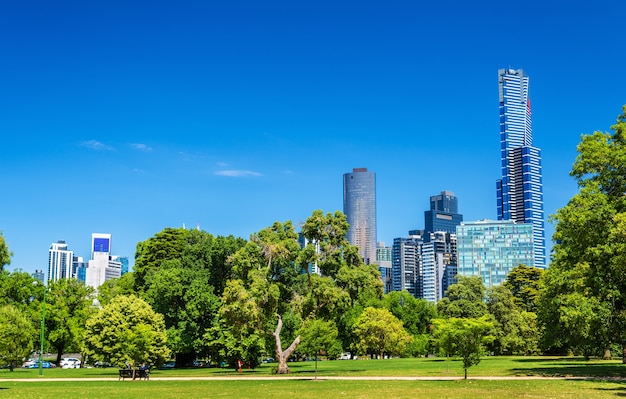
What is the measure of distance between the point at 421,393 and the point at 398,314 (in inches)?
2979

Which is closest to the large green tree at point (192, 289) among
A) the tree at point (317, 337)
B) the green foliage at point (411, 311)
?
the tree at point (317, 337)

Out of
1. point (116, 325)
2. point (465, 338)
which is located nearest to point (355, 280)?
point (465, 338)

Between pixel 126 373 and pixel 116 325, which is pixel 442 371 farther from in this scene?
pixel 116 325

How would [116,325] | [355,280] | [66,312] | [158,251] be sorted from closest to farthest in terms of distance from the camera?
1. [355,280]
2. [116,325]
3. [66,312]
4. [158,251]

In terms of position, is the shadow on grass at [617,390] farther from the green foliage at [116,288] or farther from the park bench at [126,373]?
the green foliage at [116,288]

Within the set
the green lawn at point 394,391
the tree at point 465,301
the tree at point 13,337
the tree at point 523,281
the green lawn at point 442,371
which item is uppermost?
the tree at point 523,281

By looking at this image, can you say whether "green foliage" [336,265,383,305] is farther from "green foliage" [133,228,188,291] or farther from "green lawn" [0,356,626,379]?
"green foliage" [133,228,188,291]

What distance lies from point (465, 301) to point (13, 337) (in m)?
57.2

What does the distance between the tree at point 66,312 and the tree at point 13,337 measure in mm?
25904

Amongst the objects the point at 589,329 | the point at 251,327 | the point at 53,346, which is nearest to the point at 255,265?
the point at 251,327

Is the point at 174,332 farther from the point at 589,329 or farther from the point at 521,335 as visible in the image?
the point at 521,335

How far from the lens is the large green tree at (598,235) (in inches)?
1405

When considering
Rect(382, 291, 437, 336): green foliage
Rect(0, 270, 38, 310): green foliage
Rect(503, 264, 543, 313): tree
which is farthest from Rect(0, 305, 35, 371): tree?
Rect(503, 264, 543, 313): tree

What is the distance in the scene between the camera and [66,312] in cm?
7419
